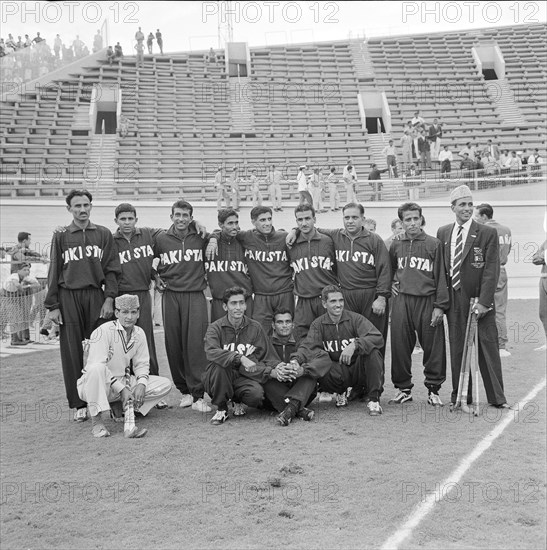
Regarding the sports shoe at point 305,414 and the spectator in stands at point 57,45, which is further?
the spectator in stands at point 57,45

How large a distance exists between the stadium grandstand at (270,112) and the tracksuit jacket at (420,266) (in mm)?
11701

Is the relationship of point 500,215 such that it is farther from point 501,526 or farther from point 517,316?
point 501,526

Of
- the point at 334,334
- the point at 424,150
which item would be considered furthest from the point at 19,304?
the point at 424,150

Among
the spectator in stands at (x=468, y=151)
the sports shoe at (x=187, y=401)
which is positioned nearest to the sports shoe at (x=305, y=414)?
the sports shoe at (x=187, y=401)

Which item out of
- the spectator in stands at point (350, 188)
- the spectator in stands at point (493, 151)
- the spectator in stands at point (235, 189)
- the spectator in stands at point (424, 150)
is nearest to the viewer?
the spectator in stands at point (350, 188)

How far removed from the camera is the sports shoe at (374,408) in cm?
619

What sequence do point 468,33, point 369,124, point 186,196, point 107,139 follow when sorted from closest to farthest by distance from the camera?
point 186,196 < point 107,139 < point 369,124 < point 468,33

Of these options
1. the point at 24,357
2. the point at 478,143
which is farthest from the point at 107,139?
the point at 24,357

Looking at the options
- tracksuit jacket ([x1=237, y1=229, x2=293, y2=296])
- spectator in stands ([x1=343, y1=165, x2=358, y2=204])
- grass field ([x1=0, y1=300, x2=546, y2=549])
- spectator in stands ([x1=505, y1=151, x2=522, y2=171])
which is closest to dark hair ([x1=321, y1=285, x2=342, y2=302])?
tracksuit jacket ([x1=237, y1=229, x2=293, y2=296])

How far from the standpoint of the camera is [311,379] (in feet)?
20.5

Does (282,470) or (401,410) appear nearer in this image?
(282,470)

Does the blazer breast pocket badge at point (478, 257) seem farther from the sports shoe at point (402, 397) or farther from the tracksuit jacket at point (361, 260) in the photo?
the sports shoe at point (402, 397)

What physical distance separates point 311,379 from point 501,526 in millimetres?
2546

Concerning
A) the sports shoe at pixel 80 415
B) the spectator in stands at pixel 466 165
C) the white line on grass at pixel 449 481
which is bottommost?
the white line on grass at pixel 449 481
